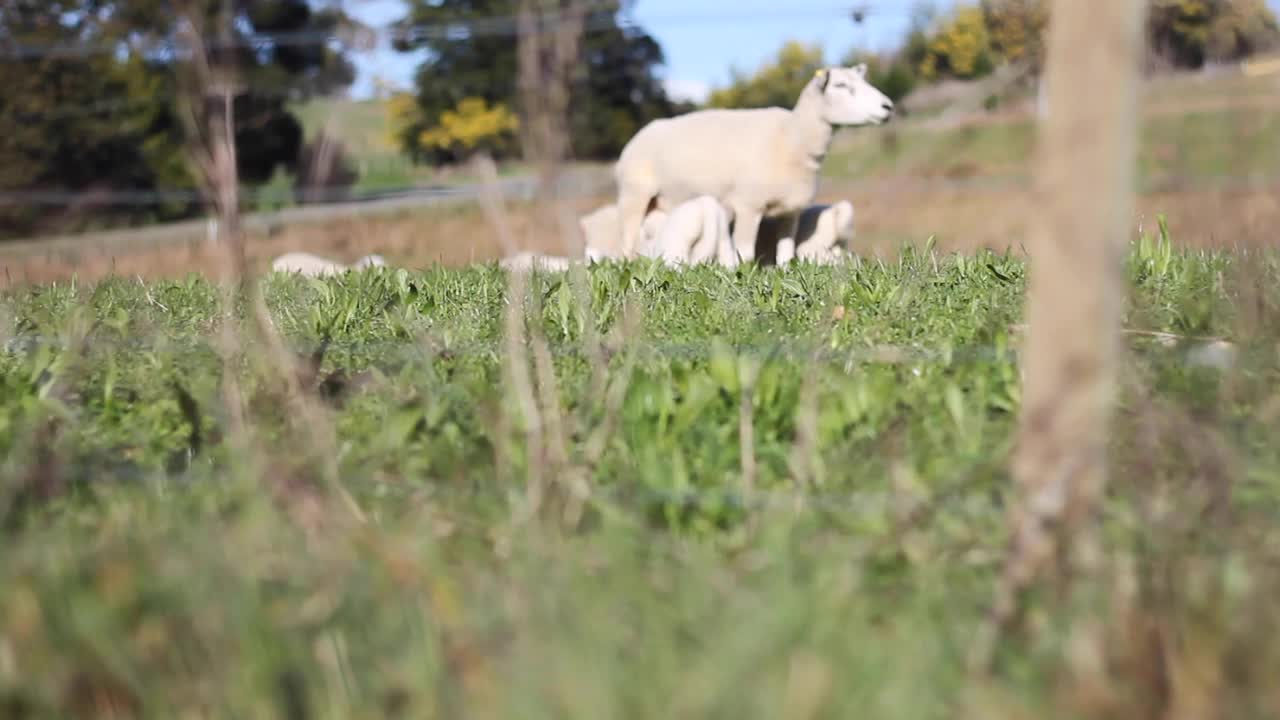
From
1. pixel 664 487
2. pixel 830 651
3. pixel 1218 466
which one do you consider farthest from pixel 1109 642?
pixel 664 487

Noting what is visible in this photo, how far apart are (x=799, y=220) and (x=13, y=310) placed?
14.1ft

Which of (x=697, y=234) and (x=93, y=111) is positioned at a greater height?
(x=93, y=111)

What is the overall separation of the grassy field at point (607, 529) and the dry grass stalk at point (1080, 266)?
132mm

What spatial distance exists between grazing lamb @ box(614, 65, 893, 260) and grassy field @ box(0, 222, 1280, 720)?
308 centimetres

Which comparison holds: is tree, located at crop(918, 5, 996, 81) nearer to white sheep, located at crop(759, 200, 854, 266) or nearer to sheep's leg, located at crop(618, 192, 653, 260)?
white sheep, located at crop(759, 200, 854, 266)

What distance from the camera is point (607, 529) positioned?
7.29 ft

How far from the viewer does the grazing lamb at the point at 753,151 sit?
6.73 meters

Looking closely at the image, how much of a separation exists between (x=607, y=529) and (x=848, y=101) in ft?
15.9

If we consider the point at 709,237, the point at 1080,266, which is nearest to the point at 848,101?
the point at 709,237

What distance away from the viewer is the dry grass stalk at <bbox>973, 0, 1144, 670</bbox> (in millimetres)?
1973

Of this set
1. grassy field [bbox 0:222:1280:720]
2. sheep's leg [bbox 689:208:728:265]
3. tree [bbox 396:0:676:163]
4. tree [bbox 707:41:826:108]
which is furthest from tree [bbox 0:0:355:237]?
grassy field [bbox 0:222:1280:720]

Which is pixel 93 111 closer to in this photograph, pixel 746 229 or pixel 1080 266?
pixel 746 229

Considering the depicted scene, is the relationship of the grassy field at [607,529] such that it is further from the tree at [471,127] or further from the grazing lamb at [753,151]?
the tree at [471,127]

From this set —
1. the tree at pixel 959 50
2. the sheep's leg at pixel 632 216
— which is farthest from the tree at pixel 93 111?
the sheep's leg at pixel 632 216
